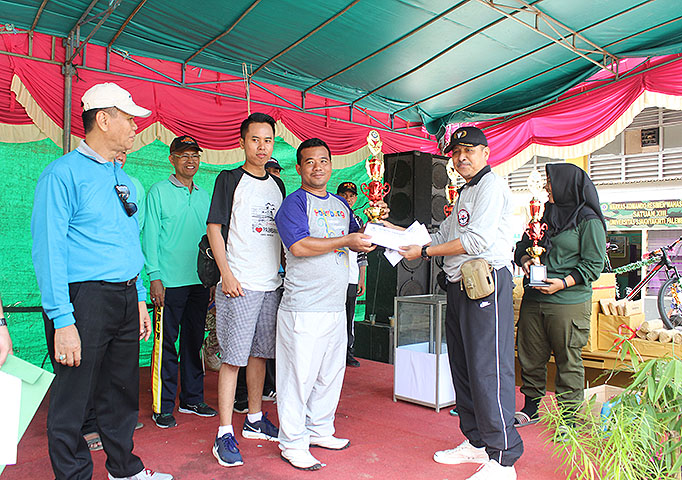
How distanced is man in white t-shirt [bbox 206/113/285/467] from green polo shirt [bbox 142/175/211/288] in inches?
26.4

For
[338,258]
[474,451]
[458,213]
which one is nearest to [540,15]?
[458,213]

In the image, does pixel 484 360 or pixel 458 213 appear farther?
pixel 458 213

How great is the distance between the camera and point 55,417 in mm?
1800

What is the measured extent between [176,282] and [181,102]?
2.34 meters

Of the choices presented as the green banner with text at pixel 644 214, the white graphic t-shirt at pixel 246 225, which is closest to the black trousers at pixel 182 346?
the white graphic t-shirt at pixel 246 225

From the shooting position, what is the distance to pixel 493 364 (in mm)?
2359

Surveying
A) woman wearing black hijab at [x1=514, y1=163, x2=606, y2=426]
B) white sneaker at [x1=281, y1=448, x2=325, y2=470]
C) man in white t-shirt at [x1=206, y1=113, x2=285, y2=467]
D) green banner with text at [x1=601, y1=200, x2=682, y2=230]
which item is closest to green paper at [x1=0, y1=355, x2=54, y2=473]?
man in white t-shirt at [x1=206, y1=113, x2=285, y2=467]

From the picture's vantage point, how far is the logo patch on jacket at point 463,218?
8.23ft

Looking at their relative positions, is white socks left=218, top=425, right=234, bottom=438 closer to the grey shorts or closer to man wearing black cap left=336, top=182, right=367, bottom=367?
the grey shorts

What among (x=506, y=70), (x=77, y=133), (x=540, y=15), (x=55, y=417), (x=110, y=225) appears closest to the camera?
(x=55, y=417)

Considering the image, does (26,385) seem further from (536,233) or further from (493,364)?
(536,233)

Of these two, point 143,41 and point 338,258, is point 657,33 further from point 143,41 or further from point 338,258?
point 143,41

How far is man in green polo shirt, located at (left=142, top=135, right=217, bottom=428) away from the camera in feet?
10.2

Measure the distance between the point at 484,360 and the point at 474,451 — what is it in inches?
22.8
